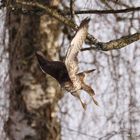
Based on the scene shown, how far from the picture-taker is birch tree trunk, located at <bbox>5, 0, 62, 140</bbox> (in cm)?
273

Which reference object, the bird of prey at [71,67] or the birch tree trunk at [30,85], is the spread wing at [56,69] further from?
the birch tree trunk at [30,85]

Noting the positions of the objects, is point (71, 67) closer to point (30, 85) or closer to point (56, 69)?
point (56, 69)

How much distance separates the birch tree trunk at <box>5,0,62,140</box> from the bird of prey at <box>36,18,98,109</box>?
1523 millimetres

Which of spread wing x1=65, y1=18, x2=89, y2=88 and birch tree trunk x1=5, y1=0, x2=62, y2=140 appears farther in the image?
birch tree trunk x1=5, y1=0, x2=62, y2=140

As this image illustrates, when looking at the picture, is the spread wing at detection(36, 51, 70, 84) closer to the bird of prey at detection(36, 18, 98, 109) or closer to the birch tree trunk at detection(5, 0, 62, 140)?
the bird of prey at detection(36, 18, 98, 109)

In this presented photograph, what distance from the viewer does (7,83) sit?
2.64 metres

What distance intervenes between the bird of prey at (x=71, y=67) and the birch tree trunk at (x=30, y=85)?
1.52 meters

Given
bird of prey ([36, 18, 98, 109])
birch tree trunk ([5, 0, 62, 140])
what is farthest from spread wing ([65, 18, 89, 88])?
birch tree trunk ([5, 0, 62, 140])

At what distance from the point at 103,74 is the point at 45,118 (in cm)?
52

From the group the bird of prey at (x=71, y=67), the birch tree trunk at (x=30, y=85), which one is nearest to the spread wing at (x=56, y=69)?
the bird of prey at (x=71, y=67)

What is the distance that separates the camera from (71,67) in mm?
1121

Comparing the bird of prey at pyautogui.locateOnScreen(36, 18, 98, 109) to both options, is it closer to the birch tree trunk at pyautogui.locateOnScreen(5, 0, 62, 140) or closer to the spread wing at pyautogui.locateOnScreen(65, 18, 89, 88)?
the spread wing at pyautogui.locateOnScreen(65, 18, 89, 88)

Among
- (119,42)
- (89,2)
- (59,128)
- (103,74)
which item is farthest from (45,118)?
(119,42)

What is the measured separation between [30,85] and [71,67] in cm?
162
